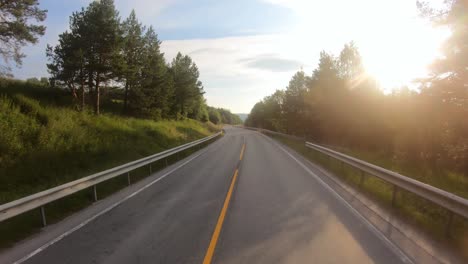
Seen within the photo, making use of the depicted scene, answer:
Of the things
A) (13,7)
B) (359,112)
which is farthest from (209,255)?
(359,112)

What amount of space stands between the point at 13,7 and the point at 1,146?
989cm

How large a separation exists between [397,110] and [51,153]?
89.8ft

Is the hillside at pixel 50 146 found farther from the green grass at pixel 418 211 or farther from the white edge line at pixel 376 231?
the green grass at pixel 418 211

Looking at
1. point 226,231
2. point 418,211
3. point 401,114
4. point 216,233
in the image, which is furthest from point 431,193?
point 401,114

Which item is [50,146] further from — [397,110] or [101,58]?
[397,110]

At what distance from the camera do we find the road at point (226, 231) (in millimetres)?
5320

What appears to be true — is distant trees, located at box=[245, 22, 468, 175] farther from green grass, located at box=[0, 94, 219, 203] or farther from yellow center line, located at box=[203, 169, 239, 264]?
green grass, located at box=[0, 94, 219, 203]

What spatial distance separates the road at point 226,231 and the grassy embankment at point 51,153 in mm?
1540

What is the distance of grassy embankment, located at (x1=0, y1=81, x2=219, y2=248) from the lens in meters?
8.79

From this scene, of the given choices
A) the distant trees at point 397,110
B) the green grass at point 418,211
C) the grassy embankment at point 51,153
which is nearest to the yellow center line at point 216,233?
the grassy embankment at point 51,153

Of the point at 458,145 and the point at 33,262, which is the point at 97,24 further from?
the point at 458,145

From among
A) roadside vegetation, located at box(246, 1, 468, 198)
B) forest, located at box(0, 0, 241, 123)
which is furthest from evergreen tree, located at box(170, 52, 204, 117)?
roadside vegetation, located at box(246, 1, 468, 198)

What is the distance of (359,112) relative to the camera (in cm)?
3678

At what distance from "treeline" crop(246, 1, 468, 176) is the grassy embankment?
1613 cm
